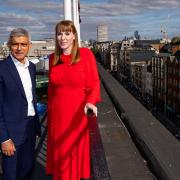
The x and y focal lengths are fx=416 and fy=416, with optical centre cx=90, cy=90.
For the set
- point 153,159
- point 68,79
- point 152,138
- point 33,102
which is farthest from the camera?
point 152,138

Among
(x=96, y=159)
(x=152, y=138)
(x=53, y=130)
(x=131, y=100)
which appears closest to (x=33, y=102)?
(x=53, y=130)

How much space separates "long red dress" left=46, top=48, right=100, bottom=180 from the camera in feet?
8.11

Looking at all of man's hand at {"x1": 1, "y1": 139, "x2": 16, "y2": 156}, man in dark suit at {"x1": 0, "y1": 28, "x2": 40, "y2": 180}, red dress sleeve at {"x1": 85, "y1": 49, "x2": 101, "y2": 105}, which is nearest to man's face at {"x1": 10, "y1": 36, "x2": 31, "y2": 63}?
man in dark suit at {"x1": 0, "y1": 28, "x2": 40, "y2": 180}

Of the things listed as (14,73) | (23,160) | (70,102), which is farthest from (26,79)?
(23,160)

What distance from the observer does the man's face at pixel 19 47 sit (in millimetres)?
2547

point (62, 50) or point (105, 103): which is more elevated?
point (62, 50)

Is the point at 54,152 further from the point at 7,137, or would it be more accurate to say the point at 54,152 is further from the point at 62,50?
the point at 62,50

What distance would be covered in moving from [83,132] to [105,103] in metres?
4.04

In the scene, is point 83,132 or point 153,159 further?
point 153,159

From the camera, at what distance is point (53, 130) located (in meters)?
2.54

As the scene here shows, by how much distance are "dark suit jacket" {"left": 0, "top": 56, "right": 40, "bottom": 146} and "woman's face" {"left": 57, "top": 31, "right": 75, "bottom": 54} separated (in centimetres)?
33

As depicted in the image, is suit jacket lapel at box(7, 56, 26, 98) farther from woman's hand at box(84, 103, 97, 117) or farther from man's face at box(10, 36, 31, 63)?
woman's hand at box(84, 103, 97, 117)

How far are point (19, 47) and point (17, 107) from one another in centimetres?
37

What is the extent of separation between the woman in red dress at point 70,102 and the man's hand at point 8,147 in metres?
0.25
